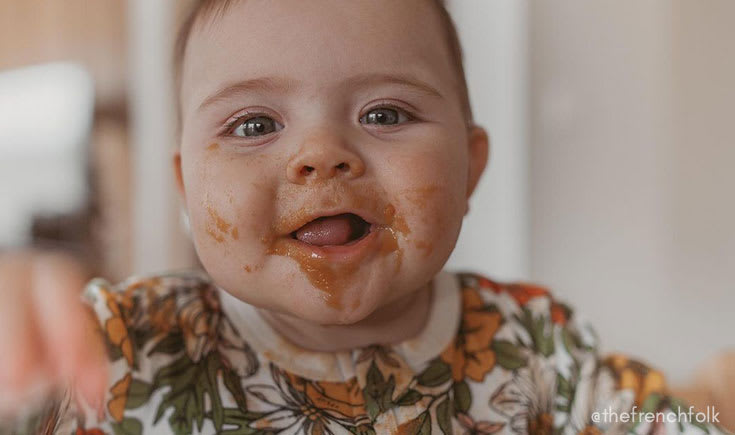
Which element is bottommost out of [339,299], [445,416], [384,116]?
[445,416]

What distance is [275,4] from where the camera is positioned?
1.41 ft

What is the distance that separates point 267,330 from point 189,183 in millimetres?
123

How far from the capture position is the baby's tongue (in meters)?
0.42

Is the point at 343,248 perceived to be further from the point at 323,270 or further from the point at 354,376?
the point at 354,376

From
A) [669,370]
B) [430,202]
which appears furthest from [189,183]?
[669,370]

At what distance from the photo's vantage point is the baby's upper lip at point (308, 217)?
40cm

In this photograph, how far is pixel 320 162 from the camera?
39cm

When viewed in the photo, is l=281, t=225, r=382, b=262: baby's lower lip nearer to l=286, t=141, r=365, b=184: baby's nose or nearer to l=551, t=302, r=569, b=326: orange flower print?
l=286, t=141, r=365, b=184: baby's nose

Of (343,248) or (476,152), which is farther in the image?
(476,152)

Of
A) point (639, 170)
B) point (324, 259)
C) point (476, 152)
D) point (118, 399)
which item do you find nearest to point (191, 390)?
point (118, 399)

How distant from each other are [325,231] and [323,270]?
0.02 meters

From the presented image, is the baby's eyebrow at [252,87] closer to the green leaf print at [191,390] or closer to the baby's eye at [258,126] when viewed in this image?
the baby's eye at [258,126]

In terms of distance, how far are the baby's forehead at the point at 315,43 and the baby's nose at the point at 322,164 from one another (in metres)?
0.04

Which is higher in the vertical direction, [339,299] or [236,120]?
[236,120]
